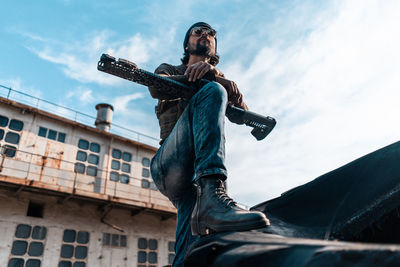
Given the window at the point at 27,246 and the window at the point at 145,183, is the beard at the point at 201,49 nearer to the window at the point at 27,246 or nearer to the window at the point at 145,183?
the window at the point at 27,246

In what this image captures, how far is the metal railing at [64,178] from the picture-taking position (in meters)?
10.9

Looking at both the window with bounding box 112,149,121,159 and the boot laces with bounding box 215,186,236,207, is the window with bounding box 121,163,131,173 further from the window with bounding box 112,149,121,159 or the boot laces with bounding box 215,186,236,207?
the boot laces with bounding box 215,186,236,207

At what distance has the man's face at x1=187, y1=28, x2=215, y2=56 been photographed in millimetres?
2285

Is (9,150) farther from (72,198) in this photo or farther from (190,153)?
(190,153)

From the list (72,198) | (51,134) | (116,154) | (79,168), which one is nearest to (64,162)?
(79,168)

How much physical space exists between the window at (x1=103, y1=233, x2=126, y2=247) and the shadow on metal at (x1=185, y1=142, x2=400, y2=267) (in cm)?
1165

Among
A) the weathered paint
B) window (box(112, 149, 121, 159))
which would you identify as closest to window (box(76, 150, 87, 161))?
the weathered paint

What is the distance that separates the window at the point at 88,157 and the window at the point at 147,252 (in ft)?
→ 10.7

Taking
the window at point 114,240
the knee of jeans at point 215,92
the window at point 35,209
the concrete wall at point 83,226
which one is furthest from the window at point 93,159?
the knee of jeans at point 215,92

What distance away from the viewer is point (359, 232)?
104 centimetres

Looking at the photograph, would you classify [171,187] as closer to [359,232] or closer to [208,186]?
[208,186]

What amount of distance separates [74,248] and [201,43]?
1093 centimetres

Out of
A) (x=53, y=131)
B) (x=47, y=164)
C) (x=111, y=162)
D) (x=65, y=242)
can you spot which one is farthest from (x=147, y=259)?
(x=53, y=131)

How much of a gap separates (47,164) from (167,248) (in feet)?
21.1
